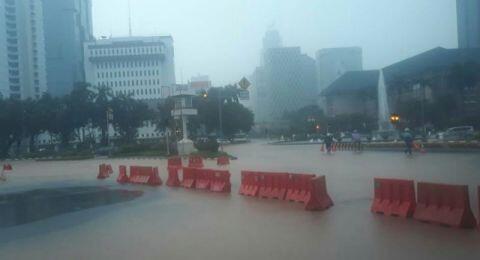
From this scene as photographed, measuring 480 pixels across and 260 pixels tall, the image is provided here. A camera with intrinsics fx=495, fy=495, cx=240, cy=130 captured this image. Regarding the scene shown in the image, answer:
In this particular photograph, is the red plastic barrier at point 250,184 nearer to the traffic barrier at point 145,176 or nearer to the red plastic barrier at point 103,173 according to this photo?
the traffic barrier at point 145,176

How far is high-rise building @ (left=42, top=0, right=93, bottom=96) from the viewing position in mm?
165000

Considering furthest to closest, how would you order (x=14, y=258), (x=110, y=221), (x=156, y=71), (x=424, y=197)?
(x=156, y=71)
(x=110, y=221)
(x=424, y=197)
(x=14, y=258)

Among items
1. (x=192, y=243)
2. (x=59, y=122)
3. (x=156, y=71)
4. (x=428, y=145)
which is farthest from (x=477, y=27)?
(x=156, y=71)

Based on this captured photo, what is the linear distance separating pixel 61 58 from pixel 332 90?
97.2 meters

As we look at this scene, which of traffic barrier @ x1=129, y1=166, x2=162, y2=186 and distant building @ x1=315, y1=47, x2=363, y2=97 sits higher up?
distant building @ x1=315, y1=47, x2=363, y2=97

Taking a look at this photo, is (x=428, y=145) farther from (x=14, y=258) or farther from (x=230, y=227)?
(x=14, y=258)

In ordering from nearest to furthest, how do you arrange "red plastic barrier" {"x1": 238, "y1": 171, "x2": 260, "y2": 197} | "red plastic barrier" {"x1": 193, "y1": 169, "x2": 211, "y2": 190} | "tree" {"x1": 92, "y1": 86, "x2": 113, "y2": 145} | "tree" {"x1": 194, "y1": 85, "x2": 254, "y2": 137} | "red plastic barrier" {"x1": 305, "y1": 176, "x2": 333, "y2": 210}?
"red plastic barrier" {"x1": 305, "y1": 176, "x2": 333, "y2": 210}
"red plastic barrier" {"x1": 238, "y1": 171, "x2": 260, "y2": 197}
"red plastic barrier" {"x1": 193, "y1": 169, "x2": 211, "y2": 190}
"tree" {"x1": 92, "y1": 86, "x2": 113, "y2": 145}
"tree" {"x1": 194, "y1": 85, "x2": 254, "y2": 137}

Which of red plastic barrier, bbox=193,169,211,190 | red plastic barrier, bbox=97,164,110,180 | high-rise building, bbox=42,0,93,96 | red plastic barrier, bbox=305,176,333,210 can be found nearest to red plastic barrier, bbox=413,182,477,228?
red plastic barrier, bbox=305,176,333,210

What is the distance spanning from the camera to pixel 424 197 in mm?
10453

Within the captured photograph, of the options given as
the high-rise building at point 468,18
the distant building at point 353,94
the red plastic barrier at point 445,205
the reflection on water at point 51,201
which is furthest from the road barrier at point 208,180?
the distant building at point 353,94

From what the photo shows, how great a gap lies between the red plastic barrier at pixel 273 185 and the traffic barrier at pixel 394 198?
11.8 ft

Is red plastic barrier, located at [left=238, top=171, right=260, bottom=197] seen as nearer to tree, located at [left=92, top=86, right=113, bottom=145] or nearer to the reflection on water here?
the reflection on water

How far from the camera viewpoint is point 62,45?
17000 cm

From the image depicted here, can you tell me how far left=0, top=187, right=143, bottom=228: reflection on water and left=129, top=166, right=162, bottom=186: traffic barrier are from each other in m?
1.92
